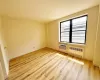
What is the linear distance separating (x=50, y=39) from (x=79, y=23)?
236 cm

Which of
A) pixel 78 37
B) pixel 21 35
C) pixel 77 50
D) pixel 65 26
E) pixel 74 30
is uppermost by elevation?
pixel 65 26

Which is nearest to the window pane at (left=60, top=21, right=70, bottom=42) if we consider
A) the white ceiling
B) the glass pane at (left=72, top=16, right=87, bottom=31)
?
the glass pane at (left=72, top=16, right=87, bottom=31)

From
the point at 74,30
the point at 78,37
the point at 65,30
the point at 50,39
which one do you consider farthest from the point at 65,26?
the point at 50,39

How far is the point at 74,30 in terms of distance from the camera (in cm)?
324

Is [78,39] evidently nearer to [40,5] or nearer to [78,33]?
[78,33]

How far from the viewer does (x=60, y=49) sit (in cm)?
393

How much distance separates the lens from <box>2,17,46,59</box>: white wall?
9.61 ft

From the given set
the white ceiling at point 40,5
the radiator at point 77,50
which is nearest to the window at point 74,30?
the radiator at point 77,50

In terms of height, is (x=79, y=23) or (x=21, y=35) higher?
(x=79, y=23)

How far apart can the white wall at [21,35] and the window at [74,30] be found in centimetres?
174

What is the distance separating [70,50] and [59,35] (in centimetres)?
125

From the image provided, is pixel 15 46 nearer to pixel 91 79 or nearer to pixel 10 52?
pixel 10 52

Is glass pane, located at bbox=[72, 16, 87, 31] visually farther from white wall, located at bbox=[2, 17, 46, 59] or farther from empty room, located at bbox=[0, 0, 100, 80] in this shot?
white wall, located at bbox=[2, 17, 46, 59]

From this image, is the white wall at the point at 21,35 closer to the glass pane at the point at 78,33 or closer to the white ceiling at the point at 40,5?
the white ceiling at the point at 40,5
